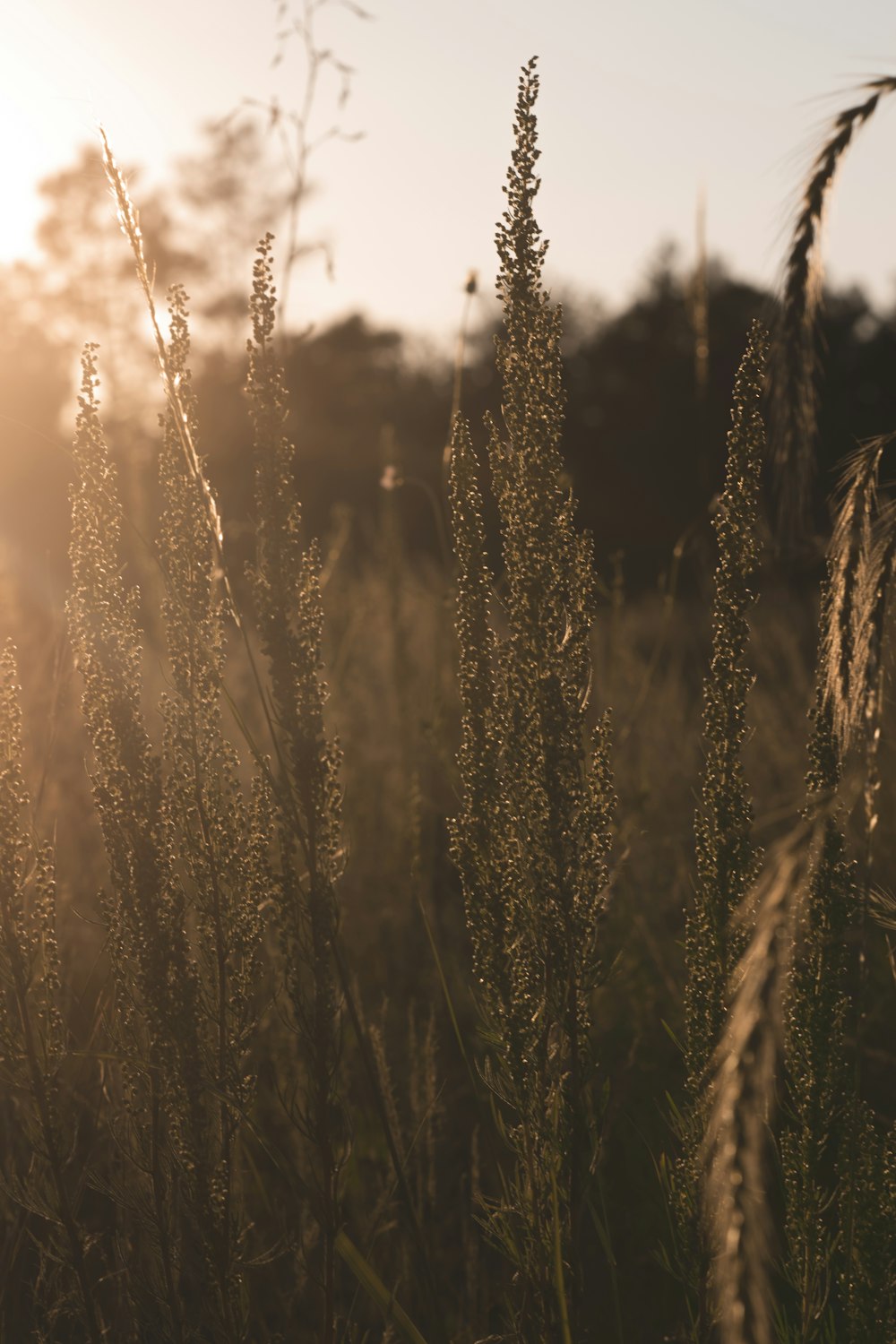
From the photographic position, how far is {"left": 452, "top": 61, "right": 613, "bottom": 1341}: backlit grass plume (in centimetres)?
176

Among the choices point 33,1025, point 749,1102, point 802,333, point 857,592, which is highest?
point 802,333

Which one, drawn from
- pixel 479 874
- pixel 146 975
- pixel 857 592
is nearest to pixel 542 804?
pixel 479 874

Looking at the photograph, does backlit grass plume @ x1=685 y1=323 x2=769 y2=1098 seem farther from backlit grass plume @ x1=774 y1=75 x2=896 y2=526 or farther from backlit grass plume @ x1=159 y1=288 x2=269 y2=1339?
backlit grass plume @ x1=159 y1=288 x2=269 y2=1339

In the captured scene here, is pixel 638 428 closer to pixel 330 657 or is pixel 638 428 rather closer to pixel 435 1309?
pixel 330 657

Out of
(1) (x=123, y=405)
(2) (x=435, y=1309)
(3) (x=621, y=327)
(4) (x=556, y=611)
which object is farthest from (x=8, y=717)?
(3) (x=621, y=327)

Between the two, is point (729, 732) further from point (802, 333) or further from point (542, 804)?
point (802, 333)

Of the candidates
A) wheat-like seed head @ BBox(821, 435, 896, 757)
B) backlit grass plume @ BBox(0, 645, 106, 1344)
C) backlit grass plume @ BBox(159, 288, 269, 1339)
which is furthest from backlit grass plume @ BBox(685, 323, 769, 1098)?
backlit grass plume @ BBox(0, 645, 106, 1344)

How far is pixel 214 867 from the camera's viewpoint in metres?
1.90

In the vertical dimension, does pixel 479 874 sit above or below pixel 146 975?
above

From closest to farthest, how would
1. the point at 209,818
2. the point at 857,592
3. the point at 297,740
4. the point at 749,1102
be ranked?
the point at 749,1102 → the point at 857,592 → the point at 297,740 → the point at 209,818

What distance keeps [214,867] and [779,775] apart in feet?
11.1

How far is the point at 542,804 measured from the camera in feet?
5.80

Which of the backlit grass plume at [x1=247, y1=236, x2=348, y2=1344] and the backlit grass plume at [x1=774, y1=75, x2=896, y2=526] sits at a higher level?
the backlit grass plume at [x1=774, y1=75, x2=896, y2=526]

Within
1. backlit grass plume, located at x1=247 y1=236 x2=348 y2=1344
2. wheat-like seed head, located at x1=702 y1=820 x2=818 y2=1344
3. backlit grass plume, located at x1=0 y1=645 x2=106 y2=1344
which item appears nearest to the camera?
wheat-like seed head, located at x1=702 y1=820 x2=818 y2=1344
